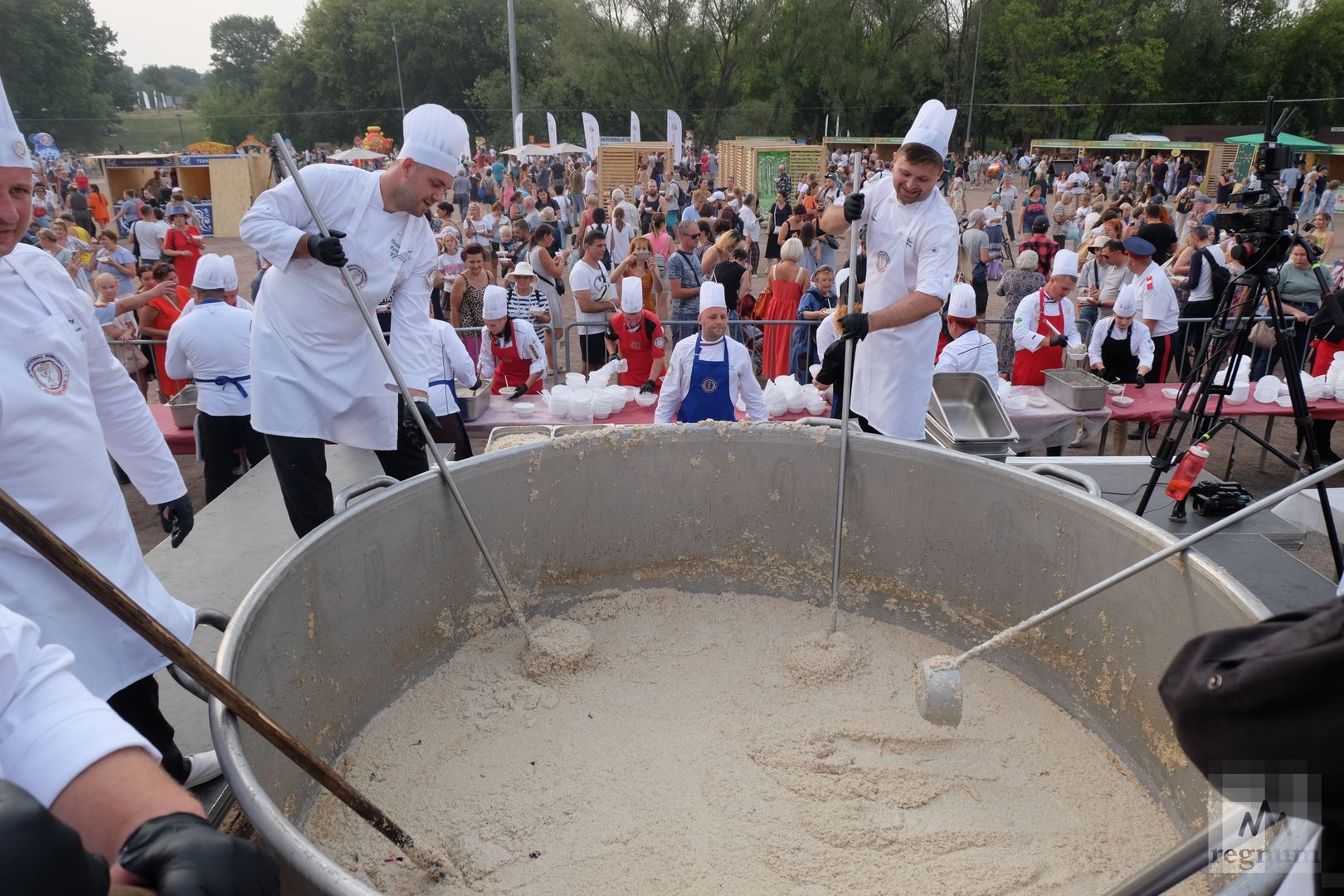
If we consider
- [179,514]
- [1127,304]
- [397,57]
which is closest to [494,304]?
[179,514]

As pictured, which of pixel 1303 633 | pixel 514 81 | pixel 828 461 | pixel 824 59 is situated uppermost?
pixel 824 59

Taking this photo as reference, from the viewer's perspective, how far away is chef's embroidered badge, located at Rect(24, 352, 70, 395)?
1741 mm

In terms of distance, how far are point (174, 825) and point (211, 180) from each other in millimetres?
21347

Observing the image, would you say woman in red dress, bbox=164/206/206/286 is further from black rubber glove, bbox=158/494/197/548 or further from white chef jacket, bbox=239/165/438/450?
black rubber glove, bbox=158/494/197/548

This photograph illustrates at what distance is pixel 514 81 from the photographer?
20.1m

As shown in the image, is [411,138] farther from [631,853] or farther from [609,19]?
[609,19]

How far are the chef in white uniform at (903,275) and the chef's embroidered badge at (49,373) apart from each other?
231cm

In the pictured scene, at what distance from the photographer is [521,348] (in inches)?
226

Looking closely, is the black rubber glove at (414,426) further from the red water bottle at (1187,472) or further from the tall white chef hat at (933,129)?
the red water bottle at (1187,472)

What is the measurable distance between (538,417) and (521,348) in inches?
30.0

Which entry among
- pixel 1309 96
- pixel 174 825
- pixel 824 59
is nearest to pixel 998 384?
pixel 174 825

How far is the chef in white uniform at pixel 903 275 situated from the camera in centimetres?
323

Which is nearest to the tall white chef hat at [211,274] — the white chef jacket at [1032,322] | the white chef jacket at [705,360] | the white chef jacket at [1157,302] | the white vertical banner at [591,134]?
the white chef jacket at [705,360]

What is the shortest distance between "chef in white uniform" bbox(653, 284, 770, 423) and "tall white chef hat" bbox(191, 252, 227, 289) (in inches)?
97.2
